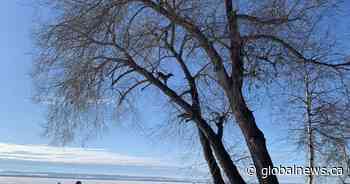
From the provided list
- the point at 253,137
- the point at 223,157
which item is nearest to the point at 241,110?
the point at 253,137

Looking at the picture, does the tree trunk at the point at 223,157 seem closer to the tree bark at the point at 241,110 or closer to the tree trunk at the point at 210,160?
the tree trunk at the point at 210,160

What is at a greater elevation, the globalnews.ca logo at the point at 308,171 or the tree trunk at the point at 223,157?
the tree trunk at the point at 223,157

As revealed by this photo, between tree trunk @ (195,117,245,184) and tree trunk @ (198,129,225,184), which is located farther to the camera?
tree trunk @ (198,129,225,184)

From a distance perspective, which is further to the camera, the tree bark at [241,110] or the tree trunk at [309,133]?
the tree trunk at [309,133]

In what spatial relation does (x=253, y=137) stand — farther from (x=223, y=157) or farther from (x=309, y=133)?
(x=309, y=133)

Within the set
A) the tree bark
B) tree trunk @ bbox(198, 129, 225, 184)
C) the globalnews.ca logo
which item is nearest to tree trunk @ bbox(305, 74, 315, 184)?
the globalnews.ca logo

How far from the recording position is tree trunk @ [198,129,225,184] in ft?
32.9

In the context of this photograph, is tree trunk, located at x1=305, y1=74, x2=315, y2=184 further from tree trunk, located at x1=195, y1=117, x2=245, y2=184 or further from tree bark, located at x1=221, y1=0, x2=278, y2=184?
tree trunk, located at x1=195, y1=117, x2=245, y2=184

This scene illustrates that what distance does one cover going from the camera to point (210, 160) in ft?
33.6

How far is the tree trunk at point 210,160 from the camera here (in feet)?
32.9

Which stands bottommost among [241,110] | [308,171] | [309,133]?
[308,171]

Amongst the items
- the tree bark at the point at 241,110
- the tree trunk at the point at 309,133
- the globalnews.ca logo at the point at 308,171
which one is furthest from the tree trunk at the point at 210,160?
the tree trunk at the point at 309,133

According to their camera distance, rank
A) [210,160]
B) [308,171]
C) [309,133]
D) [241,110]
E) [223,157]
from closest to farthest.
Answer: [241,110] < [223,157] < [210,160] < [309,133] < [308,171]

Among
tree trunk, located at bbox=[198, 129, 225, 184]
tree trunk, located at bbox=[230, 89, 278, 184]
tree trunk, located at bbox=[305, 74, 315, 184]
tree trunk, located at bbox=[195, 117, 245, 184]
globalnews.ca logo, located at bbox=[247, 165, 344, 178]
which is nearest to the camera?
tree trunk, located at bbox=[230, 89, 278, 184]
